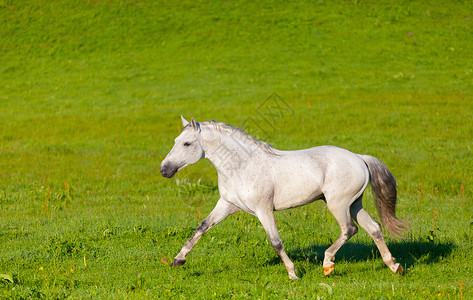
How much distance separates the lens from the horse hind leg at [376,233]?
6.77m

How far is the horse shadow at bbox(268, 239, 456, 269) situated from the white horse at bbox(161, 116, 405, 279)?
100 centimetres

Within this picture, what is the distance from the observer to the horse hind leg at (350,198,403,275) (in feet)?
22.2

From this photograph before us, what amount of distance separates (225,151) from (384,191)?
242 centimetres

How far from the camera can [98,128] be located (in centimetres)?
2127

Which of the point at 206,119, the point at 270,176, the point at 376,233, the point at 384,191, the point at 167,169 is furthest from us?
the point at 206,119

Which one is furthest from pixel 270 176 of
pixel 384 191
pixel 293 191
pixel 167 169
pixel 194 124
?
pixel 384 191

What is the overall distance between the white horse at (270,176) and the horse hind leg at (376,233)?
0.01 m

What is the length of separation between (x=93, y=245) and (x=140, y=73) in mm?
23473

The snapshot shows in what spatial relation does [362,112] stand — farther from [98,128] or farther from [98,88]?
[98,88]

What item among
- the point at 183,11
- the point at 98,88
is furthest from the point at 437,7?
the point at 98,88

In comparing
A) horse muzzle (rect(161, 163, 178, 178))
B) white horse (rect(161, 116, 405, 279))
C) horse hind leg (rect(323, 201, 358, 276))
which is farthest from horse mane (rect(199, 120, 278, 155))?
horse hind leg (rect(323, 201, 358, 276))

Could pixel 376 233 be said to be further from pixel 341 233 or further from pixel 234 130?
pixel 234 130

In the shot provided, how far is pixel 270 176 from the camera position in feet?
21.5

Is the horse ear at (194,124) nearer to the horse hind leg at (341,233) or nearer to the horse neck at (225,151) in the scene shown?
the horse neck at (225,151)
